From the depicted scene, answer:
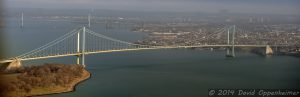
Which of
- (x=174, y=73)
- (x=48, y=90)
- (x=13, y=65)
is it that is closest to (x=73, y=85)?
(x=48, y=90)

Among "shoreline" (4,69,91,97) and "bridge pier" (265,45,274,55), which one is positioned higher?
"bridge pier" (265,45,274,55)

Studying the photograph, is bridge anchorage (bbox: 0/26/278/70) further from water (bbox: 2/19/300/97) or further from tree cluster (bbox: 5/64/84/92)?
tree cluster (bbox: 5/64/84/92)

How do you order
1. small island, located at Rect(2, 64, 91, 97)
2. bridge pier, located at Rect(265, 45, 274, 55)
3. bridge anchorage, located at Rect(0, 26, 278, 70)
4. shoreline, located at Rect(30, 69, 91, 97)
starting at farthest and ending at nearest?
1. bridge pier, located at Rect(265, 45, 274, 55)
2. bridge anchorage, located at Rect(0, 26, 278, 70)
3. shoreline, located at Rect(30, 69, 91, 97)
4. small island, located at Rect(2, 64, 91, 97)

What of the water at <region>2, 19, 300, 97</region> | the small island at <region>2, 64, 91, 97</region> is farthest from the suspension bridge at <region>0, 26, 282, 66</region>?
the small island at <region>2, 64, 91, 97</region>

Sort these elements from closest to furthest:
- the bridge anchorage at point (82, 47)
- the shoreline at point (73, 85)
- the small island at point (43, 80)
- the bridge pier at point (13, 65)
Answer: the small island at point (43, 80)
the shoreline at point (73, 85)
the bridge pier at point (13, 65)
the bridge anchorage at point (82, 47)

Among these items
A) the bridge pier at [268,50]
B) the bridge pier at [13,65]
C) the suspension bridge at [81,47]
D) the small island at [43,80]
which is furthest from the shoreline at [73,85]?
the bridge pier at [268,50]

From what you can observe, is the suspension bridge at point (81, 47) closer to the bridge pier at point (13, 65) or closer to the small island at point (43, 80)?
the bridge pier at point (13, 65)
